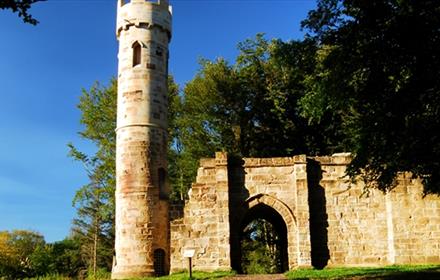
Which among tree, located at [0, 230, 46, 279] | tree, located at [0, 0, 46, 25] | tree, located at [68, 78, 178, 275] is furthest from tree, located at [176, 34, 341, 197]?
tree, located at [0, 0, 46, 25]

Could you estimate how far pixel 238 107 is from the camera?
3300cm

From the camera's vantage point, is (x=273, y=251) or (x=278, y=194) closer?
(x=278, y=194)

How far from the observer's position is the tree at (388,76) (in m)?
11.5

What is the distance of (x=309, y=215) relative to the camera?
776 inches

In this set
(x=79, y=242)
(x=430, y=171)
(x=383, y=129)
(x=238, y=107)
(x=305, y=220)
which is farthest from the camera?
(x=79, y=242)

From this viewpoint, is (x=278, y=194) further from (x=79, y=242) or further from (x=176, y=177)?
(x=79, y=242)

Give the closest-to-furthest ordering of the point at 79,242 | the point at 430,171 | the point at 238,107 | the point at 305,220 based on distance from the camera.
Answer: the point at 430,171, the point at 305,220, the point at 238,107, the point at 79,242

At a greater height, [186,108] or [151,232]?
[186,108]

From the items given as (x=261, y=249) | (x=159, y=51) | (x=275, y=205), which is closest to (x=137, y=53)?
(x=159, y=51)

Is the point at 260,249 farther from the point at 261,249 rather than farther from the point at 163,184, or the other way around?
the point at 163,184

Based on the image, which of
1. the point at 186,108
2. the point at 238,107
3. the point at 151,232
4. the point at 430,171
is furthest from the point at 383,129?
the point at 186,108

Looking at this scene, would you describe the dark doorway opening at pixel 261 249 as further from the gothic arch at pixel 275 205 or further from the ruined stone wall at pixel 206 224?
the ruined stone wall at pixel 206 224

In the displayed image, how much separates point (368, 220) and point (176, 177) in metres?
17.4

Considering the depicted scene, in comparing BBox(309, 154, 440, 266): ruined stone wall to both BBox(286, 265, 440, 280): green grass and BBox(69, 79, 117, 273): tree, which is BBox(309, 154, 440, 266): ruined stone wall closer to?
BBox(286, 265, 440, 280): green grass
